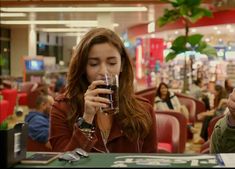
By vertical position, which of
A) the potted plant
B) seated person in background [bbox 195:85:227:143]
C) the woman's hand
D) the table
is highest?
the potted plant

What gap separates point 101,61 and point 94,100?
8.9 inches

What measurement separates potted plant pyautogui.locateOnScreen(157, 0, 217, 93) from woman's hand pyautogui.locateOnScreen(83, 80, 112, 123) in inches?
241

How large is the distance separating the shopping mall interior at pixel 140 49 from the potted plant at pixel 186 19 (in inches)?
7.7

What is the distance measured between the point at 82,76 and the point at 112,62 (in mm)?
165

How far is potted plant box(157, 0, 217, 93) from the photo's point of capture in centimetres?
780

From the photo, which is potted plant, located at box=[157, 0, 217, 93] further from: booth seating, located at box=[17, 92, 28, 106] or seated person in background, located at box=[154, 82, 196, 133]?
booth seating, located at box=[17, 92, 28, 106]

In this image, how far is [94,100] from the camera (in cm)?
183

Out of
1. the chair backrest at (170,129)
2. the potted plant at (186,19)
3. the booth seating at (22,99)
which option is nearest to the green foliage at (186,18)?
the potted plant at (186,19)

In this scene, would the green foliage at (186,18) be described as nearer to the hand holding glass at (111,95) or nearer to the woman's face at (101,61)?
the woman's face at (101,61)

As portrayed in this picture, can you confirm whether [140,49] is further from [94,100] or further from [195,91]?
[94,100]

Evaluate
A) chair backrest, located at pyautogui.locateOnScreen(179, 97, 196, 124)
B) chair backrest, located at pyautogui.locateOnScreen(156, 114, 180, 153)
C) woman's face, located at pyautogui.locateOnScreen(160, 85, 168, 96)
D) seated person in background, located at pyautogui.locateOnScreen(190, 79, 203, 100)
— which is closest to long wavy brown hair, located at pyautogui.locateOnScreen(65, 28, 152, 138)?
chair backrest, located at pyautogui.locateOnScreen(156, 114, 180, 153)

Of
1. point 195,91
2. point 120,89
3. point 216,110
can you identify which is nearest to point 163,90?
point 216,110

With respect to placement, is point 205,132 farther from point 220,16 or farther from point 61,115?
point 220,16

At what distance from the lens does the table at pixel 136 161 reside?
43.8 inches
